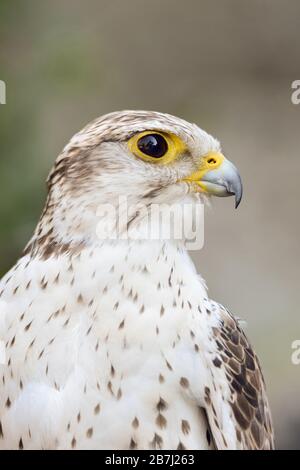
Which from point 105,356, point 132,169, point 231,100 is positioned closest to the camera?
point 105,356

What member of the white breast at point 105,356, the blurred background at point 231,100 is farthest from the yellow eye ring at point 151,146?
the blurred background at point 231,100

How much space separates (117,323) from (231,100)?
797cm

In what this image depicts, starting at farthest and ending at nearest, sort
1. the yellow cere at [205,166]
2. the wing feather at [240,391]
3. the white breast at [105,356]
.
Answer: the yellow cere at [205,166], the wing feather at [240,391], the white breast at [105,356]

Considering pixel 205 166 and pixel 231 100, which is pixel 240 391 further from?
pixel 231 100

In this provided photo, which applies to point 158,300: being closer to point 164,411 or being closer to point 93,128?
point 164,411

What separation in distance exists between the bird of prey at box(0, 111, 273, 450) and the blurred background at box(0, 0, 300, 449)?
272 cm

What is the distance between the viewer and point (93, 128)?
2.84 meters

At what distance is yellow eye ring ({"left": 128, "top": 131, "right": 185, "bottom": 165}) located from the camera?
279 centimetres

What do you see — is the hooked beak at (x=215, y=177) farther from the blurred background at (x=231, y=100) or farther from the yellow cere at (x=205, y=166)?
the blurred background at (x=231, y=100)

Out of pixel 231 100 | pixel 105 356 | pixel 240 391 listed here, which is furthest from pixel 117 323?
pixel 231 100

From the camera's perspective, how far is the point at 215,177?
9.32ft

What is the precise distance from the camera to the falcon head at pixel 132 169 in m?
2.73

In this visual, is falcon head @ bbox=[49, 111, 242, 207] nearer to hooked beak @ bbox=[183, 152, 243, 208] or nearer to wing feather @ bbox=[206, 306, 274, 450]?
hooked beak @ bbox=[183, 152, 243, 208]

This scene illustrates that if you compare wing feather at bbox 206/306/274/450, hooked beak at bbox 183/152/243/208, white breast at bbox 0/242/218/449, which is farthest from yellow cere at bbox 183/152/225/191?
wing feather at bbox 206/306/274/450
